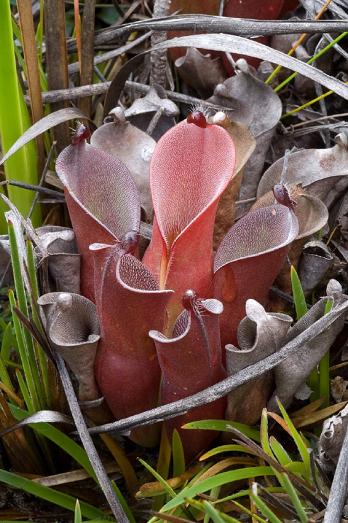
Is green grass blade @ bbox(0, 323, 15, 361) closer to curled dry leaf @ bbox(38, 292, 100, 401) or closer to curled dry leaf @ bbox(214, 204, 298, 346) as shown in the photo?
curled dry leaf @ bbox(38, 292, 100, 401)

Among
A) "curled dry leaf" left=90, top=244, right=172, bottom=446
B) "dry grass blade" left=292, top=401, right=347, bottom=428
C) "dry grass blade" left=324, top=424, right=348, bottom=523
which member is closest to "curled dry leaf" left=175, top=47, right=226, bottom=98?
"curled dry leaf" left=90, top=244, right=172, bottom=446

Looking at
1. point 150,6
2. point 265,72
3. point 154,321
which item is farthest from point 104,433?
point 150,6

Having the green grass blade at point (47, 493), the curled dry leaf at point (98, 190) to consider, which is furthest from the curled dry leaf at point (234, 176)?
the green grass blade at point (47, 493)

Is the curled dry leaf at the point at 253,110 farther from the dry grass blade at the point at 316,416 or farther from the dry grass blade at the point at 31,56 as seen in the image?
the dry grass blade at the point at 316,416

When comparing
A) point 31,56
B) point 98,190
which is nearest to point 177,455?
point 98,190

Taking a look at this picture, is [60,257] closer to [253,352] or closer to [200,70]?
[253,352]

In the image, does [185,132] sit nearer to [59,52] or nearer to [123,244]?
[123,244]

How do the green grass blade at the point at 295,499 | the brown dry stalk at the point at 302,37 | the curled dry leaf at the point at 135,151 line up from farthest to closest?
the brown dry stalk at the point at 302,37, the curled dry leaf at the point at 135,151, the green grass blade at the point at 295,499
